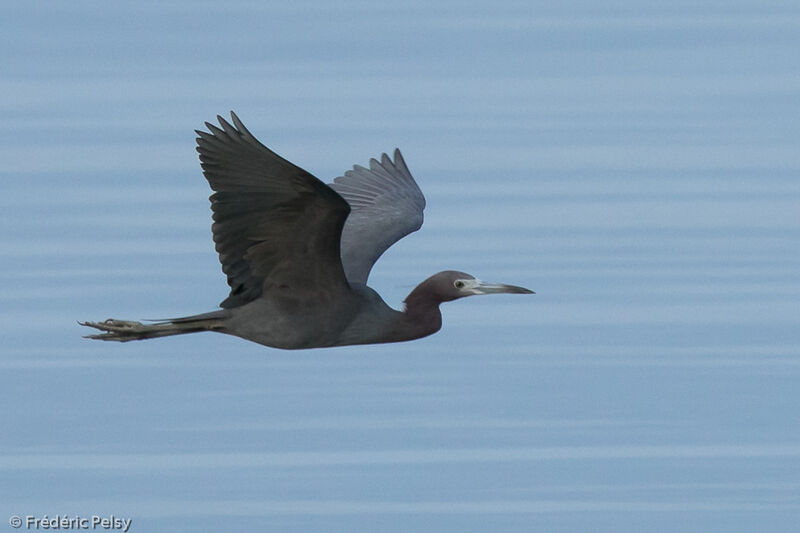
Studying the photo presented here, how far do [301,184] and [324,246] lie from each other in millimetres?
727

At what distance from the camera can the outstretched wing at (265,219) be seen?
40.8ft

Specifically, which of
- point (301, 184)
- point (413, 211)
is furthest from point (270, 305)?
point (413, 211)

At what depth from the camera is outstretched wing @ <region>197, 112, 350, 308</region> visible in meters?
12.4

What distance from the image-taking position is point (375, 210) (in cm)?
1612

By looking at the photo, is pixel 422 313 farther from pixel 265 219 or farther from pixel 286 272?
pixel 265 219

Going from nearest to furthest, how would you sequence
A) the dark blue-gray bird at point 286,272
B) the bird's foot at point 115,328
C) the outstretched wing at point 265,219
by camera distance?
the outstretched wing at point 265,219 → the dark blue-gray bird at point 286,272 → the bird's foot at point 115,328

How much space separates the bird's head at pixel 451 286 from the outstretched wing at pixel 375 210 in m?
0.64

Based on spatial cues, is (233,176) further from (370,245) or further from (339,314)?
(370,245)

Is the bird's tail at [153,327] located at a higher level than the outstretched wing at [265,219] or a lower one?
lower

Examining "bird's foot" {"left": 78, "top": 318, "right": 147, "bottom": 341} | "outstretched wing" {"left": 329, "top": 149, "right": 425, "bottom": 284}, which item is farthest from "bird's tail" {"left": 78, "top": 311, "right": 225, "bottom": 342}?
"outstretched wing" {"left": 329, "top": 149, "right": 425, "bottom": 284}

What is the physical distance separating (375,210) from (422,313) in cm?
207

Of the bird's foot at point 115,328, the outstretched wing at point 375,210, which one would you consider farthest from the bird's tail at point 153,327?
the outstretched wing at point 375,210

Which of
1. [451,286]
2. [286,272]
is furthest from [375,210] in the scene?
[286,272]

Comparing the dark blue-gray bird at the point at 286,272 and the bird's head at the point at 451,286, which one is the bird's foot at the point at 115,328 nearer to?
the dark blue-gray bird at the point at 286,272
